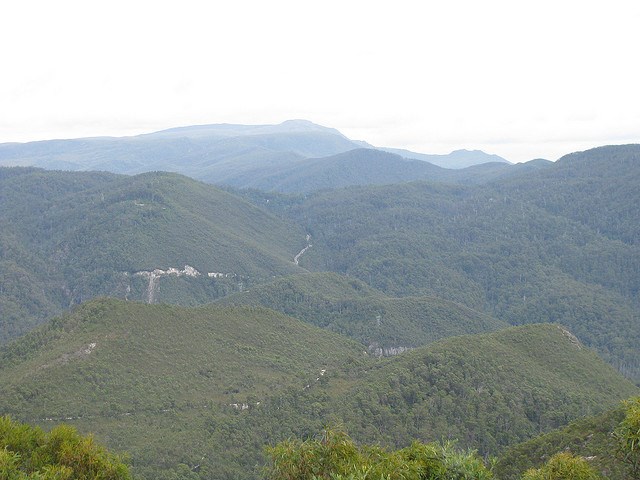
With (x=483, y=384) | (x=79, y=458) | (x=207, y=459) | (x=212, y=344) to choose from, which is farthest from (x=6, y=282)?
(x=79, y=458)

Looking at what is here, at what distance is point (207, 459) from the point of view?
67500 millimetres

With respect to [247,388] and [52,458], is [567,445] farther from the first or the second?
[52,458]

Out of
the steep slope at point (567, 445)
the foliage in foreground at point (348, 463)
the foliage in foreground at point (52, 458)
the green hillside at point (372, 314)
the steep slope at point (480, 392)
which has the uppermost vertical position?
the foliage in foreground at point (348, 463)

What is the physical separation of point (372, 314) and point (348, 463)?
130419 mm

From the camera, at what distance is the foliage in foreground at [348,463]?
32000 millimetres

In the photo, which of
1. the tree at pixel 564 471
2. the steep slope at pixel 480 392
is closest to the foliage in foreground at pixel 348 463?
the tree at pixel 564 471

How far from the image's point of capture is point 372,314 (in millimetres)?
Result: 161750

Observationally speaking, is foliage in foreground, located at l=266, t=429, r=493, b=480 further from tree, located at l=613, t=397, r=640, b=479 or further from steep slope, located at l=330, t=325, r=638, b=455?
steep slope, located at l=330, t=325, r=638, b=455

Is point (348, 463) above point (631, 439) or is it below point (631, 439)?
below

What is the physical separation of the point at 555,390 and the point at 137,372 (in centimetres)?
6230

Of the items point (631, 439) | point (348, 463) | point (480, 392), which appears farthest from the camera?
point (480, 392)

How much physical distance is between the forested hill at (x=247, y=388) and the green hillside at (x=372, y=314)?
2103 inches

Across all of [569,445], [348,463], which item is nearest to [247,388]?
[569,445]

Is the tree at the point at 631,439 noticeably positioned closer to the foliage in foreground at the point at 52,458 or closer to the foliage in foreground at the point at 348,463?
the foliage in foreground at the point at 348,463
